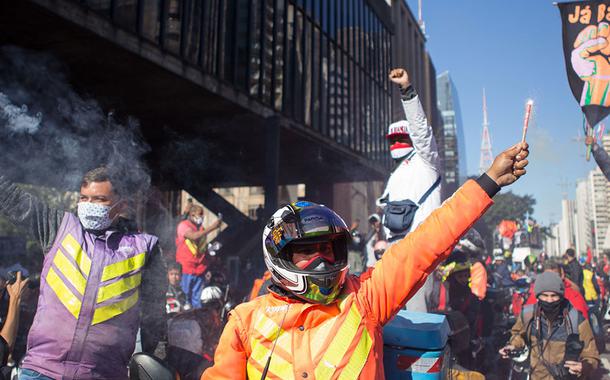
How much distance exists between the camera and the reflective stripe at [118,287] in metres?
2.94

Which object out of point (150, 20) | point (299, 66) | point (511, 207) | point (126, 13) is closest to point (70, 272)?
point (126, 13)

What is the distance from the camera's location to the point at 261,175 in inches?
787

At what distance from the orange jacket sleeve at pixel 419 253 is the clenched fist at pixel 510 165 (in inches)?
3.8

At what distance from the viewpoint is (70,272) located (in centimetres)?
294

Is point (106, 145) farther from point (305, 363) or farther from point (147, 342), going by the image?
point (305, 363)

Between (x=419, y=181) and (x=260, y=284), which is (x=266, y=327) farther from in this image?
(x=260, y=284)

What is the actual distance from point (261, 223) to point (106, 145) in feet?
29.6

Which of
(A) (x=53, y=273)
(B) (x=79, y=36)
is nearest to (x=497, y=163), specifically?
(A) (x=53, y=273)

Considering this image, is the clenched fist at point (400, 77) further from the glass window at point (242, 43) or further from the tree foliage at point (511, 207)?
the tree foliage at point (511, 207)

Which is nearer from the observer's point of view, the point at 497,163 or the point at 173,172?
the point at 497,163

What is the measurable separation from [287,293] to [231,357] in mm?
358

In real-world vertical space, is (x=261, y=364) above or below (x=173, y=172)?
below

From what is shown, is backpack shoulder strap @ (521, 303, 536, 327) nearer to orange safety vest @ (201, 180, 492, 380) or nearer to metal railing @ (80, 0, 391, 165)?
orange safety vest @ (201, 180, 492, 380)

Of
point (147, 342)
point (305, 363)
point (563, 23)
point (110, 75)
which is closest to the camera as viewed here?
point (305, 363)
